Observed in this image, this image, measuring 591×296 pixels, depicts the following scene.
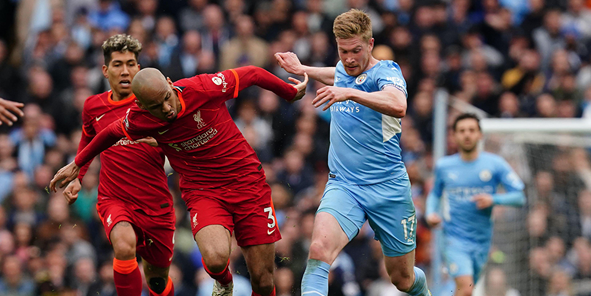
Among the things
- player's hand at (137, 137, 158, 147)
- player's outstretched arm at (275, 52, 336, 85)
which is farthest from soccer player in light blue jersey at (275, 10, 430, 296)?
player's hand at (137, 137, 158, 147)

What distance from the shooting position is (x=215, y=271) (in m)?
7.06

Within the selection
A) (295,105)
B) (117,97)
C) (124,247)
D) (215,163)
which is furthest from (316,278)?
(295,105)

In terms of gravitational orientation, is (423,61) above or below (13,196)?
above

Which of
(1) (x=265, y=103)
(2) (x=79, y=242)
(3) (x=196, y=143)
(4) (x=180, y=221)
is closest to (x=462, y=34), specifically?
(1) (x=265, y=103)

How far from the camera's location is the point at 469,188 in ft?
33.0

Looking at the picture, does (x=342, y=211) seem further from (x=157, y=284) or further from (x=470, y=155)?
(x=470, y=155)

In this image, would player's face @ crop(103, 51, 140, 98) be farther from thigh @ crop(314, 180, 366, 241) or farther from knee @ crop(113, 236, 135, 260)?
thigh @ crop(314, 180, 366, 241)

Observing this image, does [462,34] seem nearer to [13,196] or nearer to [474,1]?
[474,1]

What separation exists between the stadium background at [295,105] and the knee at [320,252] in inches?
157

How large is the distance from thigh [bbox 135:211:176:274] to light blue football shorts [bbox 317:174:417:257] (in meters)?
1.74

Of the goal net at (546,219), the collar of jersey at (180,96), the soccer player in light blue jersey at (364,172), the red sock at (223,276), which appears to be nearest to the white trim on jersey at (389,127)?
the soccer player in light blue jersey at (364,172)

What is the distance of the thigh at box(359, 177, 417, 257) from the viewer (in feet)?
23.0

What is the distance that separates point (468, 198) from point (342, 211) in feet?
11.8

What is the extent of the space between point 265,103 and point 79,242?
3549mm
